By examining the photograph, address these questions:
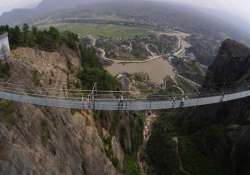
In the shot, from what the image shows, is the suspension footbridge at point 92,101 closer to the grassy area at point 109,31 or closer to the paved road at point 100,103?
the paved road at point 100,103

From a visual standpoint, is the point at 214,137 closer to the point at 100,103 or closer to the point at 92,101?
the point at 100,103

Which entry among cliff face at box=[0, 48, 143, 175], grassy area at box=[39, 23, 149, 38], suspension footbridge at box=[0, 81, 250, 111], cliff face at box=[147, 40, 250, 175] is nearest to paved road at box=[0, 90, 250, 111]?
suspension footbridge at box=[0, 81, 250, 111]

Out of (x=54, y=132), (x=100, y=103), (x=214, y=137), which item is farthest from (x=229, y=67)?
(x=54, y=132)

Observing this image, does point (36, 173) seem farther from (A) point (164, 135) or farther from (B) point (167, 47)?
(B) point (167, 47)

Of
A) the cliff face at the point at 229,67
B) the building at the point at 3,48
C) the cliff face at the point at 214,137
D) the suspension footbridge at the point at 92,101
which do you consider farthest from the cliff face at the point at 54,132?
the cliff face at the point at 229,67

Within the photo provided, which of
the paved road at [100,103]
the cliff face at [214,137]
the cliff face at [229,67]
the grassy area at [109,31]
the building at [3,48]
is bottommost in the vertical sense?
the grassy area at [109,31]

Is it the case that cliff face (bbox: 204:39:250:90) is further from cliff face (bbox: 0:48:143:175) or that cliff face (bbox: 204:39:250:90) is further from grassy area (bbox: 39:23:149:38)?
grassy area (bbox: 39:23:149:38)
